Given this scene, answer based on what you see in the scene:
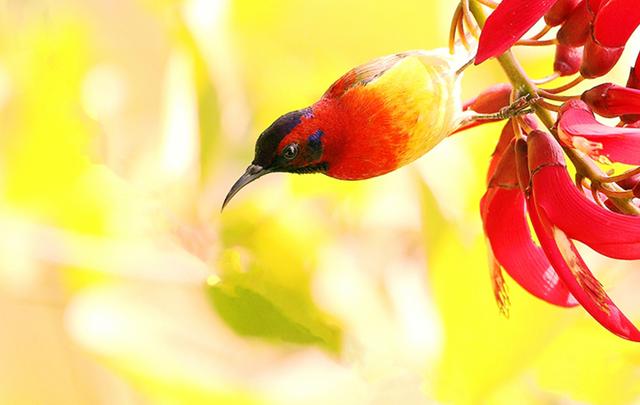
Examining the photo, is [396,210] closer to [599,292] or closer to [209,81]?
[209,81]

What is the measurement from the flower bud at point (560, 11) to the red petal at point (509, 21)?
0.05 m

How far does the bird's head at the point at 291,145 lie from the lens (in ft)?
1.22

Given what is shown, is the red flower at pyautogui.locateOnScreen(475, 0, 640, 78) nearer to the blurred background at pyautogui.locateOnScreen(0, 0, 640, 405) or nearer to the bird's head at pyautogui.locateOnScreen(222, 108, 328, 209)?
the bird's head at pyautogui.locateOnScreen(222, 108, 328, 209)

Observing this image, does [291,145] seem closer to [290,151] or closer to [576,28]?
[290,151]

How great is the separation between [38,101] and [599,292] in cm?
58

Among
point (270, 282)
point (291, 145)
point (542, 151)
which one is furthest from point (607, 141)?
point (270, 282)

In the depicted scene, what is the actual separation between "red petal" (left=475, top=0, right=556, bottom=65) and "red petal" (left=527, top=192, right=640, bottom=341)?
78 millimetres

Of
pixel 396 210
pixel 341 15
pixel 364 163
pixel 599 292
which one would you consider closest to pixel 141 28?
pixel 341 15

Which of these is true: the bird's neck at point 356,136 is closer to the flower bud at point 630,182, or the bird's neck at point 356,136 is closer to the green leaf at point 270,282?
the flower bud at point 630,182

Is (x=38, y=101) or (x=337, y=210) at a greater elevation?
(x=38, y=101)

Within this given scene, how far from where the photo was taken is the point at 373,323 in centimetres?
74

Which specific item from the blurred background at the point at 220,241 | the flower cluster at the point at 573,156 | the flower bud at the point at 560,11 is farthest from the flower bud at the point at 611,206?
the blurred background at the point at 220,241

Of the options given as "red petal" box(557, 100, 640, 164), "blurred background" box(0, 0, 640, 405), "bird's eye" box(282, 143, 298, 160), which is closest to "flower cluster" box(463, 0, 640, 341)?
"red petal" box(557, 100, 640, 164)

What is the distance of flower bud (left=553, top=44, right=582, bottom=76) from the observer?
0.41 m
